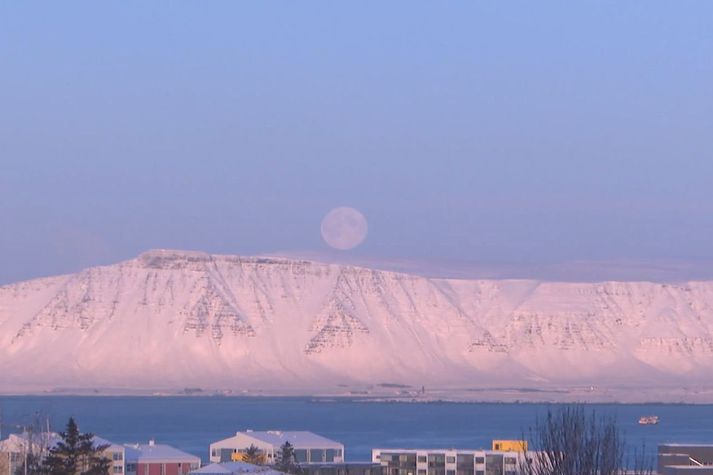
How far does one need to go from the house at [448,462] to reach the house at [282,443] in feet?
6.19

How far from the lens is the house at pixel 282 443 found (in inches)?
2808

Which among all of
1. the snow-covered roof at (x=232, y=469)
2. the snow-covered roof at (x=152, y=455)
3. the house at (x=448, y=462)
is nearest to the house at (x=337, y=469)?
the house at (x=448, y=462)

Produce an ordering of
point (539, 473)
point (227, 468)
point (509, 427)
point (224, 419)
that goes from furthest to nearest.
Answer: point (224, 419), point (509, 427), point (227, 468), point (539, 473)

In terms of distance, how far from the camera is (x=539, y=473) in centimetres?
2672

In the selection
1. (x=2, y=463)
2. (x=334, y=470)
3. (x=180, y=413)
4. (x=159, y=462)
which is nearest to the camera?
(x=2, y=463)

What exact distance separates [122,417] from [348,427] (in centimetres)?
3163

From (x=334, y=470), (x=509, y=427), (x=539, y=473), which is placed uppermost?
(x=509, y=427)

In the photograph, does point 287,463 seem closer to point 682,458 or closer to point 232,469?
point 232,469

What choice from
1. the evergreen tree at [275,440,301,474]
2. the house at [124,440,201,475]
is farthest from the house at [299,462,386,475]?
the house at [124,440,201,475]

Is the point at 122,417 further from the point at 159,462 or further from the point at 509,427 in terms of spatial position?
the point at 159,462

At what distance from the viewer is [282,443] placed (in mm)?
71250

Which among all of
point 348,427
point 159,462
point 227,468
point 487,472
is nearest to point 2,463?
point 227,468

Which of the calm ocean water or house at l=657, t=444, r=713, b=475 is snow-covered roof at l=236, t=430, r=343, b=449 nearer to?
the calm ocean water

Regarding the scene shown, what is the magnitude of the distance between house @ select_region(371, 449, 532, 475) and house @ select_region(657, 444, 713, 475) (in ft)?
38.0
